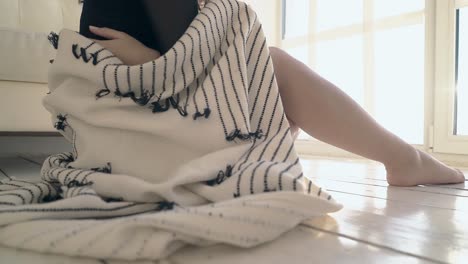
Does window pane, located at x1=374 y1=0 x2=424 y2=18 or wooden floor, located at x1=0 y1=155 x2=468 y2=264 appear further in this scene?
window pane, located at x1=374 y1=0 x2=424 y2=18

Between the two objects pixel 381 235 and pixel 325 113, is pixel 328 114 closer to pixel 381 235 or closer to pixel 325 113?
pixel 325 113

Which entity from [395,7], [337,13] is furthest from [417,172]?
[337,13]

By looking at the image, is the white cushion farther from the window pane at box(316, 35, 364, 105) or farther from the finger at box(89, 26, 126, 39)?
the window pane at box(316, 35, 364, 105)

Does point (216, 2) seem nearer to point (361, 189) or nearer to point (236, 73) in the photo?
point (236, 73)

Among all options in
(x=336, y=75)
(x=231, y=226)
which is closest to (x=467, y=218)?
(x=231, y=226)

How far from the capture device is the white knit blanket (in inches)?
13.3

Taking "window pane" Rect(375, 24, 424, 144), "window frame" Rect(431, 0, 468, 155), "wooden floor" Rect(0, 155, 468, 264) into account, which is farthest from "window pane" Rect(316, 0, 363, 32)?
"wooden floor" Rect(0, 155, 468, 264)

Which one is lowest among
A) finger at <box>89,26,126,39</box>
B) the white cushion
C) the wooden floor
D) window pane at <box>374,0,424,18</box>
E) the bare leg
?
the wooden floor

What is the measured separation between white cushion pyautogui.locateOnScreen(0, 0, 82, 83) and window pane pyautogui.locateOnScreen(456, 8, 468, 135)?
1.39 m

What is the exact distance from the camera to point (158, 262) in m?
0.32

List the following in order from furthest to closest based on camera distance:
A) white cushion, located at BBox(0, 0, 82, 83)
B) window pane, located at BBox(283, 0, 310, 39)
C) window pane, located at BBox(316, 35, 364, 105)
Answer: window pane, located at BBox(283, 0, 310, 39)
window pane, located at BBox(316, 35, 364, 105)
white cushion, located at BBox(0, 0, 82, 83)

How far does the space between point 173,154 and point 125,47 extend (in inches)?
6.2

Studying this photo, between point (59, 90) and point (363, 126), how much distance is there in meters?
0.45

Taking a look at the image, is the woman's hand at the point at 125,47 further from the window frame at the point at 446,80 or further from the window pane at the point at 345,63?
the window pane at the point at 345,63
